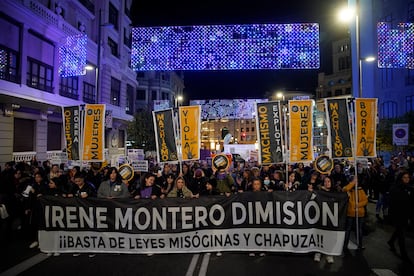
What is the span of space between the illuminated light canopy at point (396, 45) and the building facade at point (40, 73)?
42.7 feet

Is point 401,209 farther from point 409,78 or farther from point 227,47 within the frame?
point 409,78

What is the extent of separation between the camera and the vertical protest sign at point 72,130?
9.16 metres

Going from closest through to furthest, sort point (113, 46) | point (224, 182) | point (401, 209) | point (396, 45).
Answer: point (401, 209) → point (224, 182) → point (396, 45) → point (113, 46)

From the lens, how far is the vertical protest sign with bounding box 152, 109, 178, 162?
877cm

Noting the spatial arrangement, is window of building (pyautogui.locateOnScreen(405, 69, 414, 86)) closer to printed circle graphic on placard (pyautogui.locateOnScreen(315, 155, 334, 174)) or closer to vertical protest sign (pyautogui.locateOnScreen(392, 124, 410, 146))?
vertical protest sign (pyautogui.locateOnScreen(392, 124, 410, 146))

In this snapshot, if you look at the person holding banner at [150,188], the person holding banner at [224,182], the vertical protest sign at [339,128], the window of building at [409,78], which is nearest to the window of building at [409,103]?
the window of building at [409,78]

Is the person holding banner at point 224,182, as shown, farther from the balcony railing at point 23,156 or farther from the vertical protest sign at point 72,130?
the balcony railing at point 23,156

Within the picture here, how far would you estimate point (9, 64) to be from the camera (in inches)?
616

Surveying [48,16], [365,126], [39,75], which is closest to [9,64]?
[39,75]

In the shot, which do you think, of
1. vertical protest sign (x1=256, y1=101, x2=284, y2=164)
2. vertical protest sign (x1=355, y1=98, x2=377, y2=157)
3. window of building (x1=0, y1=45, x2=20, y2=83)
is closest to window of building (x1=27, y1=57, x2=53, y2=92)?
window of building (x1=0, y1=45, x2=20, y2=83)

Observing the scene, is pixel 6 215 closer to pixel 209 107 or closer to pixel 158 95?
pixel 209 107

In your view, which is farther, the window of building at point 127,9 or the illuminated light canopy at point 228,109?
the illuminated light canopy at point 228,109

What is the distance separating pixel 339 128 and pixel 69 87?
738 inches

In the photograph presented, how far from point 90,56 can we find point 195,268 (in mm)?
21101
